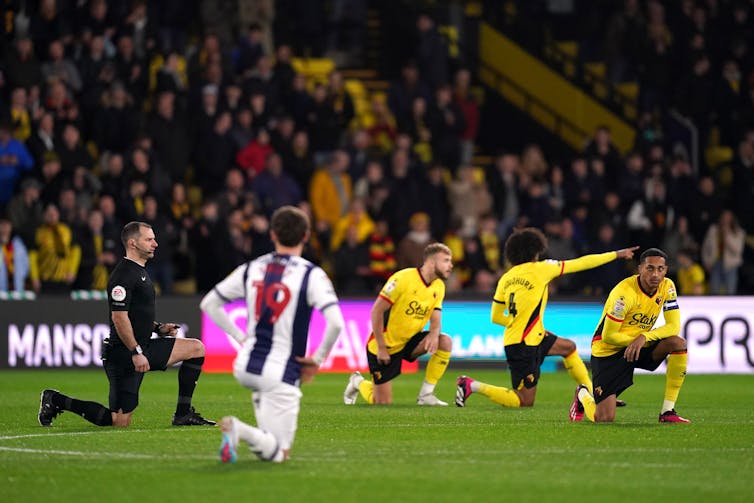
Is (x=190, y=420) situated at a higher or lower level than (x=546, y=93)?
lower

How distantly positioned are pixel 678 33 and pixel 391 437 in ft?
68.2

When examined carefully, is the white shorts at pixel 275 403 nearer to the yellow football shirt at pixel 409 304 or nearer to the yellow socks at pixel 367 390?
the yellow football shirt at pixel 409 304

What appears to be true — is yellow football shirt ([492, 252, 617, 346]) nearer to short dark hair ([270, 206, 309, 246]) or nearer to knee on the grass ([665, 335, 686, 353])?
knee on the grass ([665, 335, 686, 353])

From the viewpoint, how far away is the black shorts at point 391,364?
671 inches

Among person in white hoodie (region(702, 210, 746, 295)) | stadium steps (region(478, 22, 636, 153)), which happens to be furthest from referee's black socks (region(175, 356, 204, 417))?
stadium steps (region(478, 22, 636, 153))

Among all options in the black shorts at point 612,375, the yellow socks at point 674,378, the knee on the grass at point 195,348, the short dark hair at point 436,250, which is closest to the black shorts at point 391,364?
the short dark hair at point 436,250

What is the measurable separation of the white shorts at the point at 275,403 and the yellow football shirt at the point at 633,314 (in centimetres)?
477

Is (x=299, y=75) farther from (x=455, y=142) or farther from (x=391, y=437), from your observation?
(x=391, y=437)

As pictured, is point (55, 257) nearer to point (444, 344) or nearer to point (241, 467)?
point (444, 344)

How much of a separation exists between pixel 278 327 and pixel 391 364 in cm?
673

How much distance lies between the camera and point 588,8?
3409 centimetres

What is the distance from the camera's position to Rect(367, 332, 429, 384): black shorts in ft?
55.9

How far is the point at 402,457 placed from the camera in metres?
11.2

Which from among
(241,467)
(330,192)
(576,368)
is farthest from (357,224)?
(241,467)
